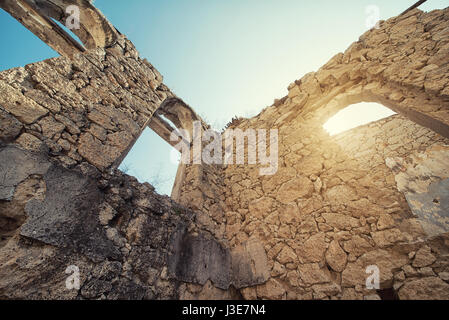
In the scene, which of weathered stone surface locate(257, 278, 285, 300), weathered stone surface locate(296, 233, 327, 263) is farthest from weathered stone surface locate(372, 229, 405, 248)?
weathered stone surface locate(257, 278, 285, 300)

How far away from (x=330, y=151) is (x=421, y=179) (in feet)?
4.15

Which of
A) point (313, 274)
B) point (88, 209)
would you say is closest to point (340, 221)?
point (313, 274)

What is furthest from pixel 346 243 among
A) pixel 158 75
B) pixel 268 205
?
pixel 158 75

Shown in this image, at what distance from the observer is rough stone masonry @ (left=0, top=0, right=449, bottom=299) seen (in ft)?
4.17

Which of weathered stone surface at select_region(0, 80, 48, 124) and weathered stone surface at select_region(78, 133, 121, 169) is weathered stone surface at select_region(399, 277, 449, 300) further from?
weathered stone surface at select_region(0, 80, 48, 124)

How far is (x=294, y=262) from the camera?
209 cm

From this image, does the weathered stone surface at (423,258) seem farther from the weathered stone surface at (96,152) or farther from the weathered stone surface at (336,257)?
the weathered stone surface at (96,152)

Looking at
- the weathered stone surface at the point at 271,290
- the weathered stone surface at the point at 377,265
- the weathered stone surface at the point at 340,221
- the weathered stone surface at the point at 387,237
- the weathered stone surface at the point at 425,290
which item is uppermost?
the weathered stone surface at the point at 340,221

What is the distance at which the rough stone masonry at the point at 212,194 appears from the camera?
127 centimetres

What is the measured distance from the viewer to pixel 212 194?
9.96 ft

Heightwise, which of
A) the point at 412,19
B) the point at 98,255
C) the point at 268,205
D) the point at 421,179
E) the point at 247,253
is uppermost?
the point at 412,19

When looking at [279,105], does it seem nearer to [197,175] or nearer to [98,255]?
[197,175]

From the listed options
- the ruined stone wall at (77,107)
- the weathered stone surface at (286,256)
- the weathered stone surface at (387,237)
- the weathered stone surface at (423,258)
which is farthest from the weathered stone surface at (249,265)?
the ruined stone wall at (77,107)
